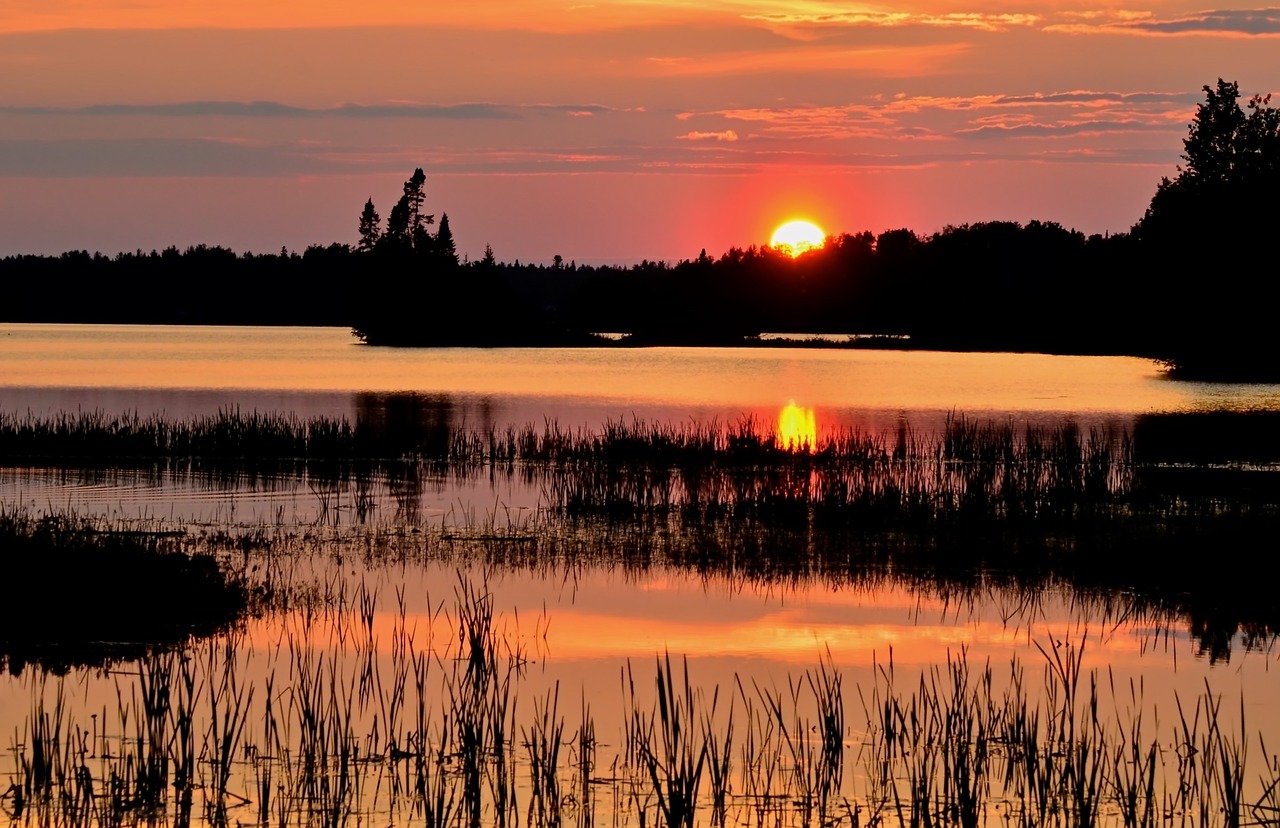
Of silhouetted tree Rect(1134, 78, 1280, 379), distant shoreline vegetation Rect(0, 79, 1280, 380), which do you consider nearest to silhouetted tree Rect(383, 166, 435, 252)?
distant shoreline vegetation Rect(0, 79, 1280, 380)

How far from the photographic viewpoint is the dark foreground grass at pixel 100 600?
14227mm

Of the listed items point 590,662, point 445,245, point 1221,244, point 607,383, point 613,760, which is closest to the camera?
point 613,760

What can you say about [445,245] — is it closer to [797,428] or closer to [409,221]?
[409,221]

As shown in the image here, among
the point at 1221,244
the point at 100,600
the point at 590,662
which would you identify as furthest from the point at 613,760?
the point at 1221,244

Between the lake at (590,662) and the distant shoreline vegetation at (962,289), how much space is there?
5750 cm

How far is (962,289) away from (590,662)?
145 meters

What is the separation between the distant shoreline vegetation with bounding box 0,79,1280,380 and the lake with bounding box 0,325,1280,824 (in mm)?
57504

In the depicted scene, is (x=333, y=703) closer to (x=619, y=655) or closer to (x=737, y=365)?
(x=619, y=655)

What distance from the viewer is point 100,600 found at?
1558 cm

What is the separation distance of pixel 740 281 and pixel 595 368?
100084mm

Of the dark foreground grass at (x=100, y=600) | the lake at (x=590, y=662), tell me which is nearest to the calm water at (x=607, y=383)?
the lake at (x=590, y=662)

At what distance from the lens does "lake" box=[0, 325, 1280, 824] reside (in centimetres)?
1005

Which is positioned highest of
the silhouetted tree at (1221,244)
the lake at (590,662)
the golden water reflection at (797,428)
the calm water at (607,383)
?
the silhouetted tree at (1221,244)

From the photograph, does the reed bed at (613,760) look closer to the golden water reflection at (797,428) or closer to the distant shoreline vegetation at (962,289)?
the golden water reflection at (797,428)
